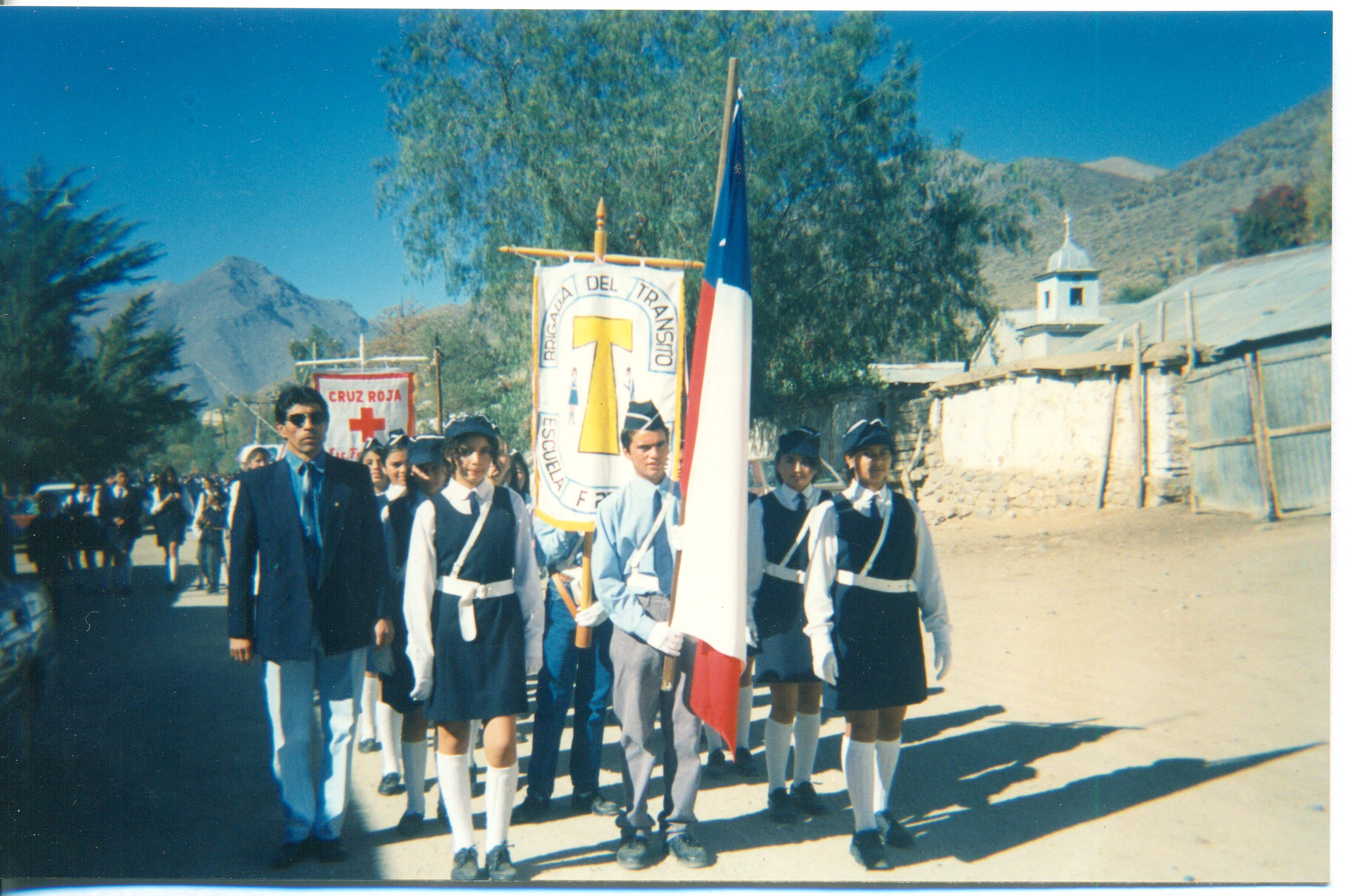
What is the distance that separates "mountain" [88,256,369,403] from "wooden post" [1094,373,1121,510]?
1131 centimetres

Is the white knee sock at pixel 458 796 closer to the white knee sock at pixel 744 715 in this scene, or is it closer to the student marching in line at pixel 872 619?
the student marching in line at pixel 872 619

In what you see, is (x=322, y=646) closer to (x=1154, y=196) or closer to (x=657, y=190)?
(x=657, y=190)

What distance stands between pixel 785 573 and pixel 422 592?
1837 mm

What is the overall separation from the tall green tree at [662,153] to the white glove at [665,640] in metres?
10.6

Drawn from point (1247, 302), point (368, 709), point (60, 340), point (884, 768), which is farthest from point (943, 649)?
point (1247, 302)

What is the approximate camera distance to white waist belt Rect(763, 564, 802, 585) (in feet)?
15.2

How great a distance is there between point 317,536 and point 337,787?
109cm

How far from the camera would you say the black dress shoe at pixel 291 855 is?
154 inches

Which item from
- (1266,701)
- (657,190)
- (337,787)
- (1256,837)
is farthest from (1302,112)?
(657,190)

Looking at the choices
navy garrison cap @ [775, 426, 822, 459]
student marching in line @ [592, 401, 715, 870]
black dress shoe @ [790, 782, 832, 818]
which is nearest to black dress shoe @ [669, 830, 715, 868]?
student marching in line @ [592, 401, 715, 870]

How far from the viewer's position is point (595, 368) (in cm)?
484

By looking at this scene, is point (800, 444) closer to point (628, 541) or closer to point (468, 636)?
point (628, 541)

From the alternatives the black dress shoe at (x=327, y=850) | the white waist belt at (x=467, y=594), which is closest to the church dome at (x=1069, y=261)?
the white waist belt at (x=467, y=594)

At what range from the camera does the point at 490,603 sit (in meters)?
3.84
